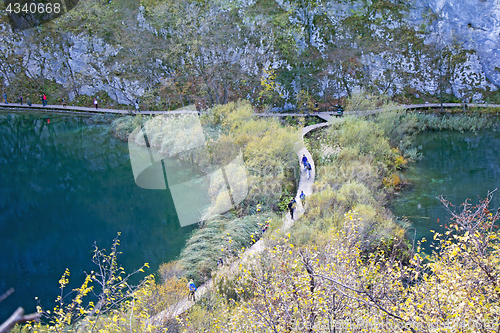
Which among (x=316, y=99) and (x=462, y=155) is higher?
(x=316, y=99)

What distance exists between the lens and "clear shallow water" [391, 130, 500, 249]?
18156mm

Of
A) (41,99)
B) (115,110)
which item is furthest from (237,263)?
Result: (41,99)

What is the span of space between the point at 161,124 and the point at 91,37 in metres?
19.0

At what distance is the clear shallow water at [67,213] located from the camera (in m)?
15.5

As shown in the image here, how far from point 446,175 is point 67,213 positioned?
23.2 m

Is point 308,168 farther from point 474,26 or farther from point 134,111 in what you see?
point 474,26

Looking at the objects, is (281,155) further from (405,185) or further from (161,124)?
(161,124)

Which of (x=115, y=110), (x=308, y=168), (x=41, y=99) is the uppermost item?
(x=41, y=99)

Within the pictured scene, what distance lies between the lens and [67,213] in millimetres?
20344

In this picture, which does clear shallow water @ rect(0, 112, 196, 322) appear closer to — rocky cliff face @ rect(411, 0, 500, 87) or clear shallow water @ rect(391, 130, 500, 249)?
clear shallow water @ rect(391, 130, 500, 249)

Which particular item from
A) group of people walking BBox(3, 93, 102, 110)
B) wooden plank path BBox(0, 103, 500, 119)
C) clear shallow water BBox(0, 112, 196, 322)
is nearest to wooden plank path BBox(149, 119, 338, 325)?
clear shallow water BBox(0, 112, 196, 322)

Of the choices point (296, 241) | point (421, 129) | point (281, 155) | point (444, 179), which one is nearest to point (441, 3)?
point (421, 129)

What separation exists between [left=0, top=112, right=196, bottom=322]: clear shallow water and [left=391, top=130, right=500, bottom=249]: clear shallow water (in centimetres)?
1199

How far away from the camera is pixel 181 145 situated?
1055 inches
